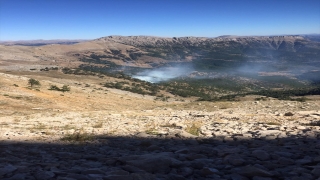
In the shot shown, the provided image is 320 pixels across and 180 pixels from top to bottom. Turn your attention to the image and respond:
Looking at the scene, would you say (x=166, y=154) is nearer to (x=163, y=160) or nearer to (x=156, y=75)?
(x=163, y=160)

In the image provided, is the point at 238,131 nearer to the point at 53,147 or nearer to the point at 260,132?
the point at 260,132

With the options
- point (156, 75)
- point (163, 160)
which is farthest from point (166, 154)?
point (156, 75)

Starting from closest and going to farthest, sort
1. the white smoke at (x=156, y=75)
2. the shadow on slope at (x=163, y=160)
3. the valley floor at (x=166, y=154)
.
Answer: the shadow on slope at (x=163, y=160) → the valley floor at (x=166, y=154) → the white smoke at (x=156, y=75)

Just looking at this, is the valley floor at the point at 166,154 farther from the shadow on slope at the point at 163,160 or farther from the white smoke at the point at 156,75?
the white smoke at the point at 156,75

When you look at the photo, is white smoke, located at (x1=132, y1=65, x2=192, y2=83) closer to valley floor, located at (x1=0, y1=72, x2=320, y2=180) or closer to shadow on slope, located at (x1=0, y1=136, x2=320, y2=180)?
valley floor, located at (x1=0, y1=72, x2=320, y2=180)

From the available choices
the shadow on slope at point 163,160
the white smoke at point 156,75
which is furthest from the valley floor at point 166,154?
the white smoke at point 156,75

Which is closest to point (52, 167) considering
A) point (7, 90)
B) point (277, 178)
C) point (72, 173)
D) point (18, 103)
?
point (72, 173)

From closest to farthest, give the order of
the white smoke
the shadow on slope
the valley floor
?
1. the shadow on slope
2. the valley floor
3. the white smoke

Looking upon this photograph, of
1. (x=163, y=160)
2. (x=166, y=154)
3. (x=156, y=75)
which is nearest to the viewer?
(x=163, y=160)

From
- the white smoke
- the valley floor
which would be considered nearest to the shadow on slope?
the valley floor

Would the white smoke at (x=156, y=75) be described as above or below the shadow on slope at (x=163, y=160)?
below

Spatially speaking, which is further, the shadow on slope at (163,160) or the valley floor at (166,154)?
the valley floor at (166,154)

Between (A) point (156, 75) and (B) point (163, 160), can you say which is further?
(A) point (156, 75)
